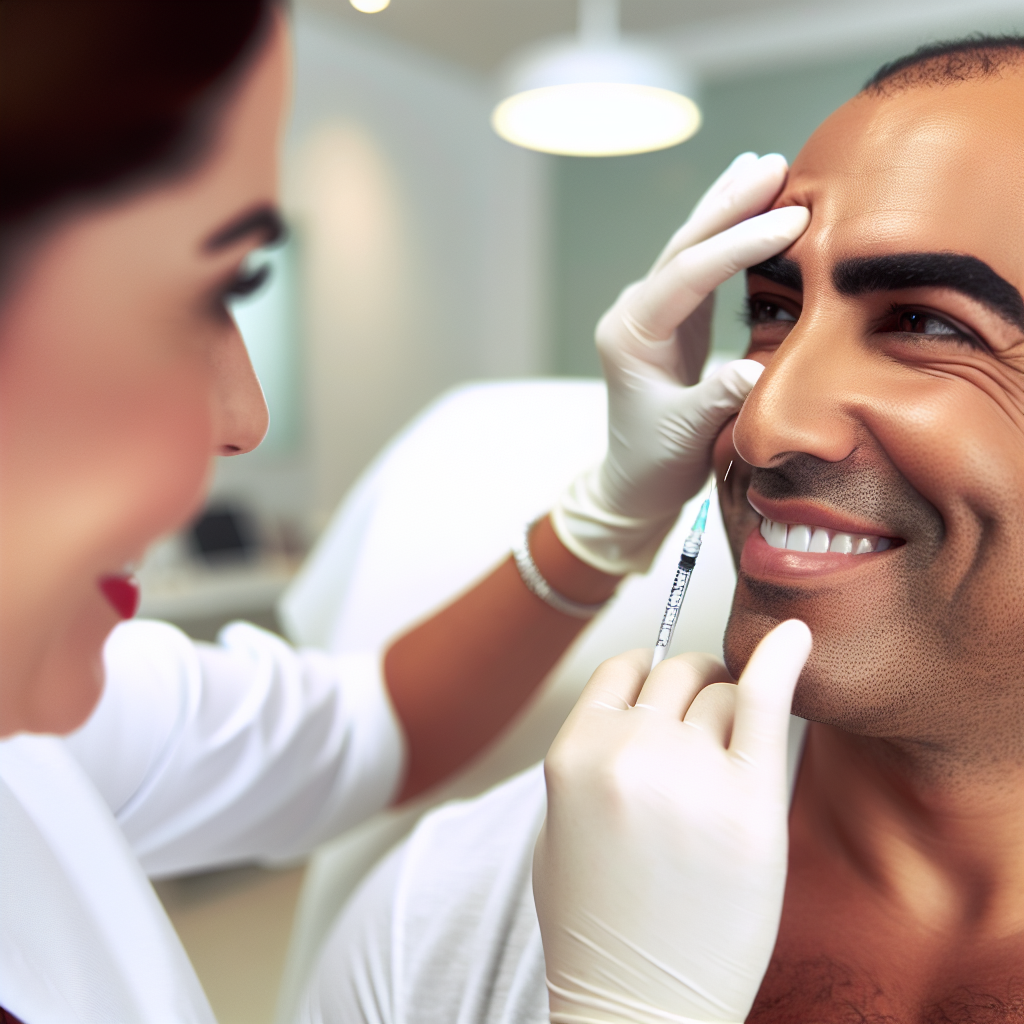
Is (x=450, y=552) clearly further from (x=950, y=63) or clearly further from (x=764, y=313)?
(x=950, y=63)

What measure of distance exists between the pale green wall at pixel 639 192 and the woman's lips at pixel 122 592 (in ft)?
2.33

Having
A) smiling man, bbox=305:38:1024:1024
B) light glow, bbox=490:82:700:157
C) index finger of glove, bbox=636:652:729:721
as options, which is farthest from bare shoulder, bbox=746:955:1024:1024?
Answer: light glow, bbox=490:82:700:157

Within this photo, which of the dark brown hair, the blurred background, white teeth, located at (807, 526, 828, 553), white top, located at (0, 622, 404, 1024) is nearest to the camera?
the dark brown hair

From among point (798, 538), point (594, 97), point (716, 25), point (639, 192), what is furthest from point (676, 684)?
point (716, 25)

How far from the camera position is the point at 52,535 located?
0.39 m

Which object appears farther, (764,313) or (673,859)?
(764,313)

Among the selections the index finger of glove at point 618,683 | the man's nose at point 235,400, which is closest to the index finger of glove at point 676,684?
the index finger of glove at point 618,683

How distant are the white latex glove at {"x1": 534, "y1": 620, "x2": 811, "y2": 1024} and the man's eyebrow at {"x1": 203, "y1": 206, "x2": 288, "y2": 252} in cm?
38

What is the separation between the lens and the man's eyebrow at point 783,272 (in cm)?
71

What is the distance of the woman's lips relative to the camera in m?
0.47

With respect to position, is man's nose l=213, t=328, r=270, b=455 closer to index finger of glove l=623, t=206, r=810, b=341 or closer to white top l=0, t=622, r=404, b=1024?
white top l=0, t=622, r=404, b=1024

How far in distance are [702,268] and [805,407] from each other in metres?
0.19

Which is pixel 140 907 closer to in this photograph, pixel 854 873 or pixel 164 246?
pixel 164 246

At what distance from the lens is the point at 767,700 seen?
570 mm
